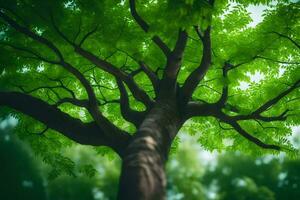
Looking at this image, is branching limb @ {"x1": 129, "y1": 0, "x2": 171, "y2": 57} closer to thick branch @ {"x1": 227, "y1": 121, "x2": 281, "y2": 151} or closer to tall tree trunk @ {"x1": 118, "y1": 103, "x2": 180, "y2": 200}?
tall tree trunk @ {"x1": 118, "y1": 103, "x2": 180, "y2": 200}

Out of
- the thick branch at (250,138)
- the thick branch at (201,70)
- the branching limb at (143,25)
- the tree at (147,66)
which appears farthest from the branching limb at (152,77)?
the thick branch at (250,138)

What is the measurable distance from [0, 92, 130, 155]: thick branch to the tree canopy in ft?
0.06

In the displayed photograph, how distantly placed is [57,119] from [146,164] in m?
2.76

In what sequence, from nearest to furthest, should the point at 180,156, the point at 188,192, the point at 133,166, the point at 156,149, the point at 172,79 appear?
1. the point at 133,166
2. the point at 156,149
3. the point at 172,79
4. the point at 188,192
5. the point at 180,156

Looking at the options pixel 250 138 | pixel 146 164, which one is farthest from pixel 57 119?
pixel 250 138

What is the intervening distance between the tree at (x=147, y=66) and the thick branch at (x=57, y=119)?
0.06ft

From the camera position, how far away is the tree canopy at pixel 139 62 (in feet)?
18.3

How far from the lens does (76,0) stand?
18.5ft

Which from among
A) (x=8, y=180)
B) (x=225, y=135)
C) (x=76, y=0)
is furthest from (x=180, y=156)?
(x=76, y=0)

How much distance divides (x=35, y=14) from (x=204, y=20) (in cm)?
319

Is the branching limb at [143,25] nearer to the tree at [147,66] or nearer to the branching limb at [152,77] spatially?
the tree at [147,66]

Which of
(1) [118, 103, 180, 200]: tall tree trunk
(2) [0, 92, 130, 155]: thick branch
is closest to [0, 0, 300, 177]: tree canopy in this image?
(2) [0, 92, 130, 155]: thick branch

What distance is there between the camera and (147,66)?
647 centimetres

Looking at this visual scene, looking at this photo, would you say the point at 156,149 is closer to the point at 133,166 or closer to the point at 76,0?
the point at 133,166
